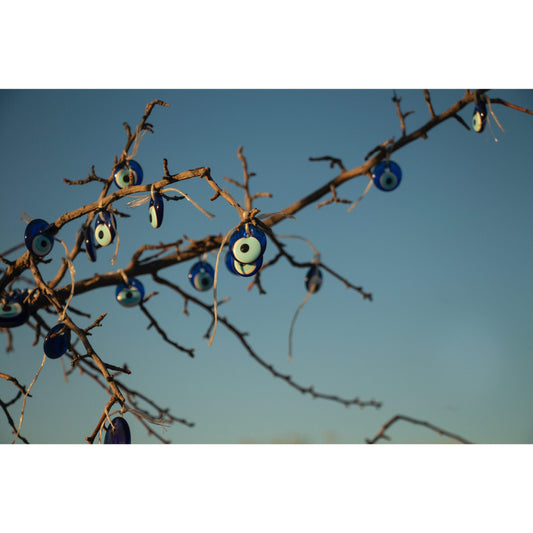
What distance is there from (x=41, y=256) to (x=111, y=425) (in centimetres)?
23

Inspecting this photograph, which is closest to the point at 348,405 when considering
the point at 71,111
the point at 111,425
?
the point at 111,425

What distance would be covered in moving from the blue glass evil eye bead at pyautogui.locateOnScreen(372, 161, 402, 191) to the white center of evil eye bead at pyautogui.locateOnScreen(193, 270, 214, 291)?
284 millimetres

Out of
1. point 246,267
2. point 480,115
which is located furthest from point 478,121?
point 246,267

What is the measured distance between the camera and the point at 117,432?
1.47 feet

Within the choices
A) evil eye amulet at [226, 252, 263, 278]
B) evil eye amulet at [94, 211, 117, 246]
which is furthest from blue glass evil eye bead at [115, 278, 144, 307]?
evil eye amulet at [226, 252, 263, 278]

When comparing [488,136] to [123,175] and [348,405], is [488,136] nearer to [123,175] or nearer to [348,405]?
[348,405]

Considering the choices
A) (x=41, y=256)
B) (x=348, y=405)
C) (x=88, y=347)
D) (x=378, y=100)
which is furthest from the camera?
(x=378, y=100)

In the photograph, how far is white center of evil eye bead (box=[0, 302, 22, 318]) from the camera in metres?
0.56

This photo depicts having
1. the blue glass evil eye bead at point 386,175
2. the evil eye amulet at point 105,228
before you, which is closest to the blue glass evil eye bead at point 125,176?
the evil eye amulet at point 105,228

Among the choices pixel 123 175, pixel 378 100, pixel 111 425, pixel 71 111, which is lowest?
pixel 111 425

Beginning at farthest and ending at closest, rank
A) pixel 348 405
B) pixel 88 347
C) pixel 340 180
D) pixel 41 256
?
1. pixel 348 405
2. pixel 340 180
3. pixel 41 256
4. pixel 88 347

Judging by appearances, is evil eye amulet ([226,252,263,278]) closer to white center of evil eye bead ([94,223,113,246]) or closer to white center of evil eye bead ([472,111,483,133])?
white center of evil eye bead ([94,223,113,246])

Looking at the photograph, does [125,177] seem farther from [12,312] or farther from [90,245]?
[12,312]
